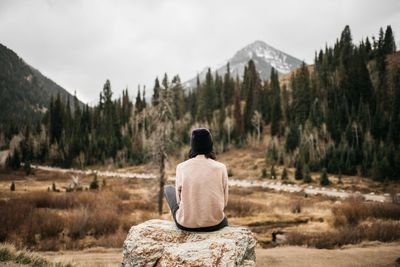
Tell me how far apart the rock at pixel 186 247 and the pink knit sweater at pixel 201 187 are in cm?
38

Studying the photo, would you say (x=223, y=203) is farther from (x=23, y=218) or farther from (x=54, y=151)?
(x=54, y=151)

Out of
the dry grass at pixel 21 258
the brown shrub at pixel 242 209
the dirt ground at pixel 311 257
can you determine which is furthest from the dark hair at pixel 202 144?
the brown shrub at pixel 242 209

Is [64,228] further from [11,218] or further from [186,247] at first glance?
[186,247]

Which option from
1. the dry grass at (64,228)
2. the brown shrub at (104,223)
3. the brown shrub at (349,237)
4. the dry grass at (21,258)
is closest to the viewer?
the dry grass at (21,258)

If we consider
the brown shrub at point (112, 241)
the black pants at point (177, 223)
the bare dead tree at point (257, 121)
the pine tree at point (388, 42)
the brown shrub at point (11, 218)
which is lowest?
the brown shrub at point (112, 241)

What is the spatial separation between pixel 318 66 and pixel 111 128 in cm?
5947

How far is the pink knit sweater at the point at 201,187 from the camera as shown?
152 inches

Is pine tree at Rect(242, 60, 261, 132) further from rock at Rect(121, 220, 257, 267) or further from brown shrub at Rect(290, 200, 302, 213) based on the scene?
rock at Rect(121, 220, 257, 267)

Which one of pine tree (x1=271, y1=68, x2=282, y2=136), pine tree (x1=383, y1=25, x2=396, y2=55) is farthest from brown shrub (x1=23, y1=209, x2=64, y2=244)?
pine tree (x1=383, y1=25, x2=396, y2=55)

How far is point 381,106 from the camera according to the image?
55375 mm

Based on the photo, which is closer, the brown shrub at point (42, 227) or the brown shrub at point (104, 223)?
the brown shrub at point (42, 227)

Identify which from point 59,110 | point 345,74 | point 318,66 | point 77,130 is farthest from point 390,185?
point 59,110

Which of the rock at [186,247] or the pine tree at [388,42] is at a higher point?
the pine tree at [388,42]

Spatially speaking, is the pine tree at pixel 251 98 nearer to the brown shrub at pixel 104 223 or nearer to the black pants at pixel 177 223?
the brown shrub at pixel 104 223
